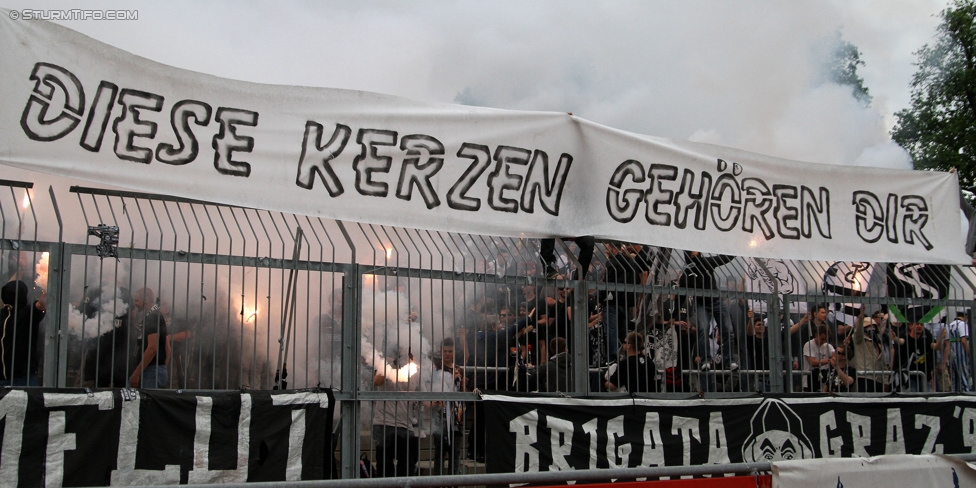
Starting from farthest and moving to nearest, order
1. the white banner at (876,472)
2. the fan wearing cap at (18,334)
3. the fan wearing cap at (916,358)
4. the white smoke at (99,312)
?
the fan wearing cap at (916,358)
the white banner at (876,472)
the white smoke at (99,312)
the fan wearing cap at (18,334)

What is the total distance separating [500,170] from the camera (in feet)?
25.2

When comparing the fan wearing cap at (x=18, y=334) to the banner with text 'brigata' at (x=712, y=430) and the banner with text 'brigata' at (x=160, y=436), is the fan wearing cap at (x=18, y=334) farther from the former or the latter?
the banner with text 'brigata' at (x=712, y=430)

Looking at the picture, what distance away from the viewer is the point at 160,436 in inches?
238

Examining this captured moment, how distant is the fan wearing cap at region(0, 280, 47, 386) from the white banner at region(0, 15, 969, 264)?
0.85 metres

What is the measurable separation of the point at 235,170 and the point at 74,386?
1823 millimetres

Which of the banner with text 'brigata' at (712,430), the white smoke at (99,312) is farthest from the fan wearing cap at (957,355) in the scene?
the white smoke at (99,312)

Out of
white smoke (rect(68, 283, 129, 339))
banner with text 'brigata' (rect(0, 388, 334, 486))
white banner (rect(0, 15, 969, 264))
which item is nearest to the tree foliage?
white banner (rect(0, 15, 969, 264))

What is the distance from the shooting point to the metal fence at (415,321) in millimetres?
6215

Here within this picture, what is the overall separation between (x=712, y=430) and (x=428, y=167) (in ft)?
11.5

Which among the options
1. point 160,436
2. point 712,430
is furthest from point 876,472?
point 160,436

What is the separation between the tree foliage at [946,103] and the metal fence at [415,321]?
16.9m

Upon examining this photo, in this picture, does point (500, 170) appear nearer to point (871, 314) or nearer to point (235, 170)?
point (235, 170)

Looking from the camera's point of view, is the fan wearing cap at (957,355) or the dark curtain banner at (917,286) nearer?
the dark curtain banner at (917,286)

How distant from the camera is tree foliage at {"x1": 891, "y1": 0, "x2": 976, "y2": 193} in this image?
2473 cm
